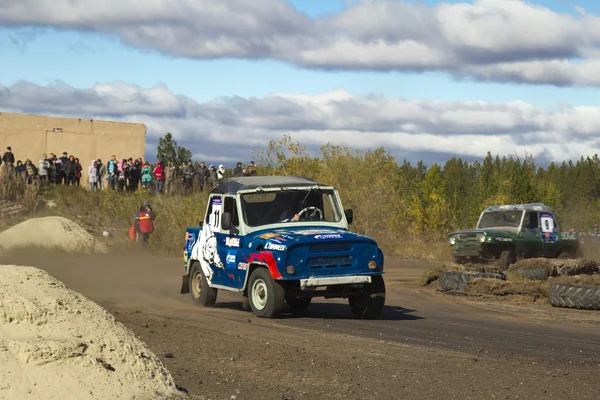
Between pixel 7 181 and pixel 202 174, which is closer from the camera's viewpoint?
pixel 7 181

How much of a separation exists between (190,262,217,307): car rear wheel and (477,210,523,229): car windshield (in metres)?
11.9

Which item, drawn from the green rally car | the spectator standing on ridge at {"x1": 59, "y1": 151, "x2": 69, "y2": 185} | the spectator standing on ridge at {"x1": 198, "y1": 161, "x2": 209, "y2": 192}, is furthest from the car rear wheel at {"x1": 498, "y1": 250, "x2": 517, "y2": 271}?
the spectator standing on ridge at {"x1": 59, "y1": 151, "x2": 69, "y2": 185}

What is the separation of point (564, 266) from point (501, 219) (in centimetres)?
Result: 494

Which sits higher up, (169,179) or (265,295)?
(169,179)

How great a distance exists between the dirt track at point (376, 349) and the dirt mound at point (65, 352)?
0.62 m

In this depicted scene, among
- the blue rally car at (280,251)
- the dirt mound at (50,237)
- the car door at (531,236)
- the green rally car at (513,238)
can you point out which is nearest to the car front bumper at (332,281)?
the blue rally car at (280,251)

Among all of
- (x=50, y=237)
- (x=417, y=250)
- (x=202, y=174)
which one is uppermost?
(x=202, y=174)

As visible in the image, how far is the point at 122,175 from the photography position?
4491 centimetres

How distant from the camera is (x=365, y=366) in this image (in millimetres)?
10250

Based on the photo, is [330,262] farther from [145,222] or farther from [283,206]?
[145,222]

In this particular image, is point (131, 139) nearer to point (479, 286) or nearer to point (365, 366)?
point (479, 286)

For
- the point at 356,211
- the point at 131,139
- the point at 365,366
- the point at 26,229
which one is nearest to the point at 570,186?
the point at 131,139

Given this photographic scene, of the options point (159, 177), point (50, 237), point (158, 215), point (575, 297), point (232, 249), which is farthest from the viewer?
point (159, 177)

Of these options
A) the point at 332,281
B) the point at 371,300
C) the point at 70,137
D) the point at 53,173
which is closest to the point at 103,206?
the point at 53,173
